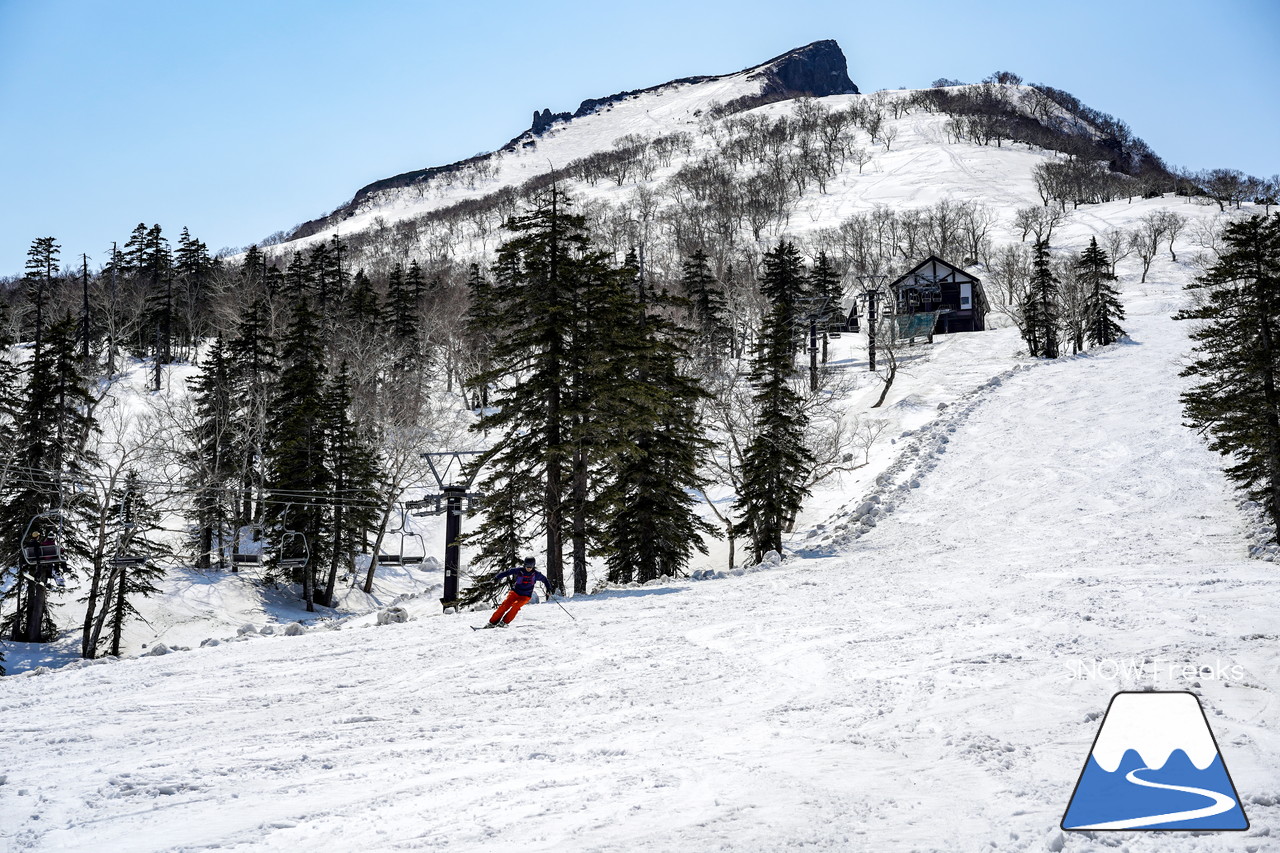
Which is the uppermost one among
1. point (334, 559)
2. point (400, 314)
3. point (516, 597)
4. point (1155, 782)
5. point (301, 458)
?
point (400, 314)

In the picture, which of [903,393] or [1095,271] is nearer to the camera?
[903,393]

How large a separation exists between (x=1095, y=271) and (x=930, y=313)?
1726cm

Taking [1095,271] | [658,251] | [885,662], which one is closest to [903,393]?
[1095,271]

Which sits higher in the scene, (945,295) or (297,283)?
(297,283)

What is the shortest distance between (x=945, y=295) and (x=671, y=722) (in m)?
83.3

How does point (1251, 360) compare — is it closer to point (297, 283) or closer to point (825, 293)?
point (825, 293)

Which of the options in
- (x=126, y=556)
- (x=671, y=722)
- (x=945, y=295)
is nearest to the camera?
(x=671, y=722)

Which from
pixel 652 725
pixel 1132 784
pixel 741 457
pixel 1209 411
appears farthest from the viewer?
pixel 741 457

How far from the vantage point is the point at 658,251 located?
13862 cm

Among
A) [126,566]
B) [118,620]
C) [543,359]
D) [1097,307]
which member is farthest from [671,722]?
[1097,307]

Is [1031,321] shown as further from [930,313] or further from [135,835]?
[135,835]

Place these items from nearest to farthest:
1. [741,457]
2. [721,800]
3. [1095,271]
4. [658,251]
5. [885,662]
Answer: [721,800], [885,662], [741,457], [1095,271], [658,251]

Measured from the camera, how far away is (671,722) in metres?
8.46

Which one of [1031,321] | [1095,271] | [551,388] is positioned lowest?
[551,388]
